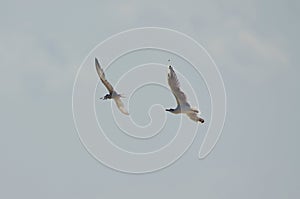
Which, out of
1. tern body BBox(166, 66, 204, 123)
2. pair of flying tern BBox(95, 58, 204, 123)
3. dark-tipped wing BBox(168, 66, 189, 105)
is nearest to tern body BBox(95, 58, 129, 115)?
pair of flying tern BBox(95, 58, 204, 123)

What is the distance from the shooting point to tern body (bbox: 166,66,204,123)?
18.4 metres

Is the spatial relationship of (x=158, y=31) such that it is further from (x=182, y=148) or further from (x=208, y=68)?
(x=182, y=148)

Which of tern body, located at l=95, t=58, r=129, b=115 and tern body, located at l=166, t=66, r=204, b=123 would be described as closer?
tern body, located at l=166, t=66, r=204, b=123

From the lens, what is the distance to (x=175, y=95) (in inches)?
744

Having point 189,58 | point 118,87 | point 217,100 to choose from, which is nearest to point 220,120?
point 217,100

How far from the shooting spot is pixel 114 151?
2044 centimetres

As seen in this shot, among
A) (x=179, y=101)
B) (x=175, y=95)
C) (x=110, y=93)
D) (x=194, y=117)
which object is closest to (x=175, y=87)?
(x=175, y=95)

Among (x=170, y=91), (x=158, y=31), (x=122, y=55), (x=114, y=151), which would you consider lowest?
(x=114, y=151)

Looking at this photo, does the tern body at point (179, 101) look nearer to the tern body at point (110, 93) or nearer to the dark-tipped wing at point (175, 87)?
the dark-tipped wing at point (175, 87)

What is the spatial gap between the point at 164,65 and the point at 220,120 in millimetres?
2977

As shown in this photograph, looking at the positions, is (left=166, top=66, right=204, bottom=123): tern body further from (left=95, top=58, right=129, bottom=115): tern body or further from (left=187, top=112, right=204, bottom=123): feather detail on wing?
(left=95, top=58, right=129, bottom=115): tern body

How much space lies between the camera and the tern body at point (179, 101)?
18.4 m

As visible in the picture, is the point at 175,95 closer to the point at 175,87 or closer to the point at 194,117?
the point at 175,87

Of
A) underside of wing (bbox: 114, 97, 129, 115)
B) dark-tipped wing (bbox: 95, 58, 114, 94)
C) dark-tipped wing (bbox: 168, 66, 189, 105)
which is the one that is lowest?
dark-tipped wing (bbox: 168, 66, 189, 105)
